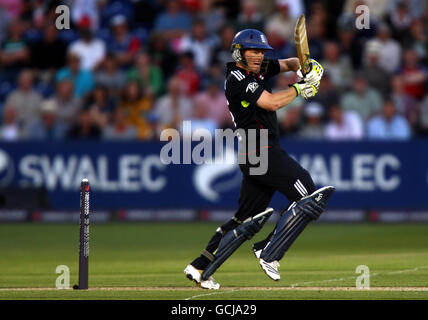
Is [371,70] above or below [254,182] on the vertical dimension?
above

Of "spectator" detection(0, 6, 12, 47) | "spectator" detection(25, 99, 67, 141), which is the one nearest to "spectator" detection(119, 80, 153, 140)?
"spectator" detection(25, 99, 67, 141)

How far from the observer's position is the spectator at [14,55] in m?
19.5

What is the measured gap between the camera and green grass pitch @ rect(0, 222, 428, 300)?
859 centimetres

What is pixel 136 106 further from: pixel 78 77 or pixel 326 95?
pixel 326 95

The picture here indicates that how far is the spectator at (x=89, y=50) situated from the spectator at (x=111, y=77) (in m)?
0.32

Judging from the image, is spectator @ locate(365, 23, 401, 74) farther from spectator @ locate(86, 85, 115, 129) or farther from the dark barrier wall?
spectator @ locate(86, 85, 115, 129)

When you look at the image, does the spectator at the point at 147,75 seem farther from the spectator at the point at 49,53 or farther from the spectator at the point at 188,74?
the spectator at the point at 49,53

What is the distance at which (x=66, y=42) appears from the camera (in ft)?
63.6

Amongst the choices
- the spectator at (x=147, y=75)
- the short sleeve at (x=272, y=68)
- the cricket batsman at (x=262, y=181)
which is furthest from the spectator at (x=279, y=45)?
the cricket batsman at (x=262, y=181)

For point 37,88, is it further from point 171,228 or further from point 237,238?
point 237,238

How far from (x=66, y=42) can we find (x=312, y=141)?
5.77 m

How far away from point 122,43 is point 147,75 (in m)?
1.12
